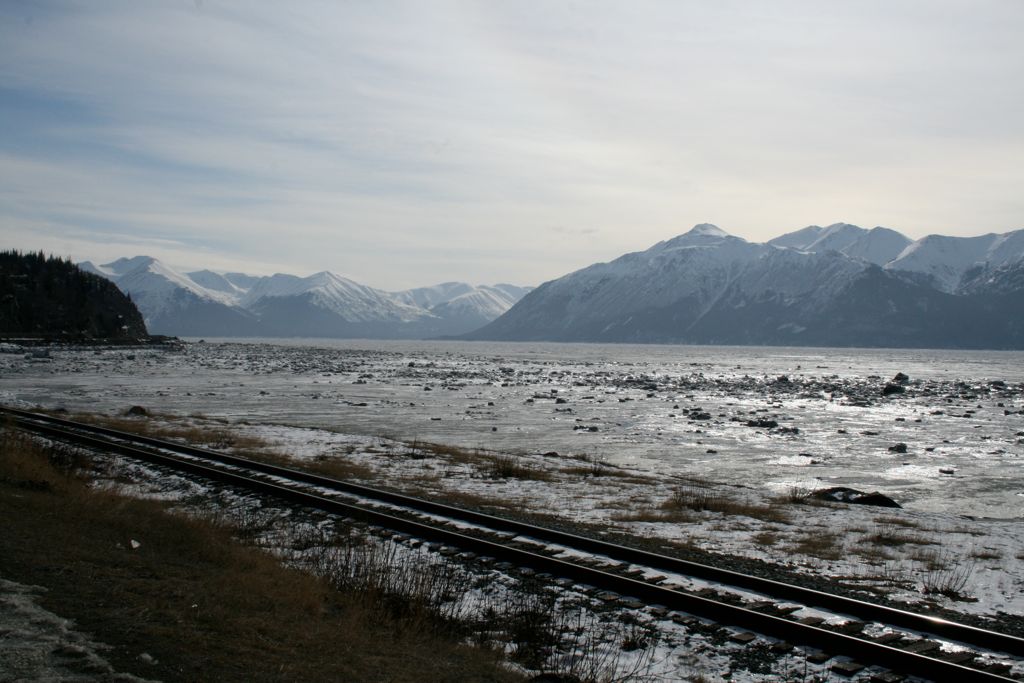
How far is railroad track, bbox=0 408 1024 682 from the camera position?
8.55 meters

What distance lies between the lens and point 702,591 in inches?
427

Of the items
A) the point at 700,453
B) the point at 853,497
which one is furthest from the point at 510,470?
the point at 700,453

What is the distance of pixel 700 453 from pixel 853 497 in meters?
10.6

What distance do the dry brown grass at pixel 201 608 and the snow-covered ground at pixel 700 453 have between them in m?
7.41

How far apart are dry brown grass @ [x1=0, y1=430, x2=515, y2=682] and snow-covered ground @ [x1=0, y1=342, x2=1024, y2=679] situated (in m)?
7.41

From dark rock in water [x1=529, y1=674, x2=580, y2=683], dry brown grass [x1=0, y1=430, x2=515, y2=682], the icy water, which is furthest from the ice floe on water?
dry brown grass [x1=0, y1=430, x2=515, y2=682]

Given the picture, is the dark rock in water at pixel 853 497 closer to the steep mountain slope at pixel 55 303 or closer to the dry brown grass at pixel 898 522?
the dry brown grass at pixel 898 522

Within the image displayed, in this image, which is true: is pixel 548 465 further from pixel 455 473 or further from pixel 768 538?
pixel 768 538

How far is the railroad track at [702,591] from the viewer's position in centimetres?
855

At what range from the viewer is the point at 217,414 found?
41.6 metres

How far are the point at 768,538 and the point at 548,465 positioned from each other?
11.4 meters

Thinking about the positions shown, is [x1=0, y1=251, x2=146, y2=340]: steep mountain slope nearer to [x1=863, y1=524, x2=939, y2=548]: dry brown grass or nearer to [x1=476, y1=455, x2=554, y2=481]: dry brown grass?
[x1=476, y1=455, x2=554, y2=481]: dry brown grass

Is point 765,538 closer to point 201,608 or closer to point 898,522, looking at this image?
point 898,522

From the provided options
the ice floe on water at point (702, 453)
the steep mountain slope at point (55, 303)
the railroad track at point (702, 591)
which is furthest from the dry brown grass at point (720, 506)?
the steep mountain slope at point (55, 303)
